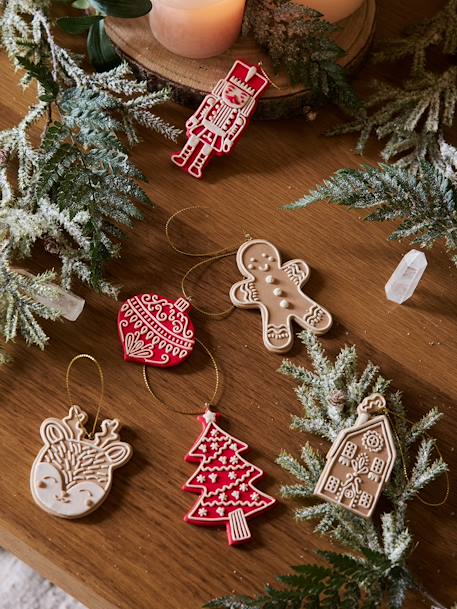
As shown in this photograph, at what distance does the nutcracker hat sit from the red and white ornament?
48 cm

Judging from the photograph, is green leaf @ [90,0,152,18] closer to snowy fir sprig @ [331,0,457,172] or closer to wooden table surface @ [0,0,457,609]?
wooden table surface @ [0,0,457,609]

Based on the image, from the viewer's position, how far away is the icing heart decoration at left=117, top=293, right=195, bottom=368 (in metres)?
1.03

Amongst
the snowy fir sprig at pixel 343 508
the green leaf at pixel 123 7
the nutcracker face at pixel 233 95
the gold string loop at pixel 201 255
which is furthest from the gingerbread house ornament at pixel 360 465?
the green leaf at pixel 123 7

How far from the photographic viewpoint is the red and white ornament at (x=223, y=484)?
94cm

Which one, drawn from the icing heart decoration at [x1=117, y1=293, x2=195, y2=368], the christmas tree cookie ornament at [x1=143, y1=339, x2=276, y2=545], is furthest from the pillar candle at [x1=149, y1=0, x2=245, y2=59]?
the christmas tree cookie ornament at [x1=143, y1=339, x2=276, y2=545]

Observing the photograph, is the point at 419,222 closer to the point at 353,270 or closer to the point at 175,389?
the point at 353,270

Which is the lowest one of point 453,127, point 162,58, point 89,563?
point 89,563

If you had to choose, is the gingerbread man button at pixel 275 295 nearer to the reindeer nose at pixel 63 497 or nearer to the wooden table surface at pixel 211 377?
the wooden table surface at pixel 211 377

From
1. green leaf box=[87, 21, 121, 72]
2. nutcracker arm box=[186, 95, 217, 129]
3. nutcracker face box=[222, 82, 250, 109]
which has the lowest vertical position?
nutcracker arm box=[186, 95, 217, 129]

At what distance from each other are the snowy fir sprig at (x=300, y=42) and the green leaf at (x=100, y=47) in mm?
203

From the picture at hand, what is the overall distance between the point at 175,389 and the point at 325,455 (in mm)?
209

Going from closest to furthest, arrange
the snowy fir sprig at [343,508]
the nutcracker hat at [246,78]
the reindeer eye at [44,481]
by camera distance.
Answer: the snowy fir sprig at [343,508] < the reindeer eye at [44,481] < the nutcracker hat at [246,78]

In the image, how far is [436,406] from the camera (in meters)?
1.04

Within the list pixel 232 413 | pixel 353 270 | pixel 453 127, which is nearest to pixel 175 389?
pixel 232 413
